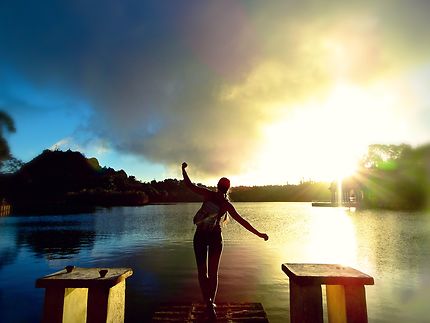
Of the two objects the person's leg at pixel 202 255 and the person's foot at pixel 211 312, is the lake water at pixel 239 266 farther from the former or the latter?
the person's leg at pixel 202 255

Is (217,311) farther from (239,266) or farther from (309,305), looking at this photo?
(239,266)

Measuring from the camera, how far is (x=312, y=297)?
16.8ft

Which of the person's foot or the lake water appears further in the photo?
the lake water

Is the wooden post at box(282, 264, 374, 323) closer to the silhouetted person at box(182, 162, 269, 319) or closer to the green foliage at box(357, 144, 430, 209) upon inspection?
the silhouetted person at box(182, 162, 269, 319)

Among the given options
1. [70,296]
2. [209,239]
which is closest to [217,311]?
[209,239]

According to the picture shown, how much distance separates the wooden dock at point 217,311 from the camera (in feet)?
19.9

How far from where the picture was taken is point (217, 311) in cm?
667

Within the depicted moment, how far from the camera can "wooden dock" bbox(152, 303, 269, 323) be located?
19.9 ft

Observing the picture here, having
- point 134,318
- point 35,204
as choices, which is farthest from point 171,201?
point 134,318

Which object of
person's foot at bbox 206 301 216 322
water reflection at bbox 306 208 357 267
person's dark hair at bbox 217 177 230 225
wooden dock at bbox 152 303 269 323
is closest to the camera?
person's foot at bbox 206 301 216 322

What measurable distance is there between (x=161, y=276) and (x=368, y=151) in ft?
317

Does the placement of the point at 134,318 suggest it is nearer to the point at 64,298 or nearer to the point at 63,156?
the point at 64,298

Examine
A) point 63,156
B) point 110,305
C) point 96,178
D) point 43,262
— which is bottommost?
point 43,262

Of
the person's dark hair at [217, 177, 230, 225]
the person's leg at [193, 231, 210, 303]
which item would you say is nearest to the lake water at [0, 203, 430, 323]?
the person's leg at [193, 231, 210, 303]
